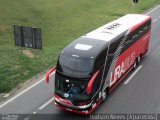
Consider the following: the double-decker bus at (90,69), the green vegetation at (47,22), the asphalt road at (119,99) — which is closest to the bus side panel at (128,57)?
the double-decker bus at (90,69)

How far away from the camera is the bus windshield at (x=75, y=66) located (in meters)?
15.3

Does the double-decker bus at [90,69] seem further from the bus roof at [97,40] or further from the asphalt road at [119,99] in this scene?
the asphalt road at [119,99]

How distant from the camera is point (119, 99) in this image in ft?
58.0

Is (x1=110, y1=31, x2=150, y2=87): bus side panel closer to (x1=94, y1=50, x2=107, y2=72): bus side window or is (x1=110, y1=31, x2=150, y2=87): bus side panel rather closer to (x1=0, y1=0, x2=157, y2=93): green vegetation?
(x1=94, y1=50, x2=107, y2=72): bus side window

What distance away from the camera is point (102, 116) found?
16016mm

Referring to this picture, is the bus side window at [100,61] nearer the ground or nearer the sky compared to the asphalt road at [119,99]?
nearer the sky

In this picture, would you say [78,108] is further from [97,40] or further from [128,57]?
[128,57]

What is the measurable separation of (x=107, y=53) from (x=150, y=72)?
19.1 ft

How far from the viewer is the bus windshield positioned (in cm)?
1526

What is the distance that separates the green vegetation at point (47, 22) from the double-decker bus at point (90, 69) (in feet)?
16.0

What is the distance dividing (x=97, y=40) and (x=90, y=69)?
2351mm

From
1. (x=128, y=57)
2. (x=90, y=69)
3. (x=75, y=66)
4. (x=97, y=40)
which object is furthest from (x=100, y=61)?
(x=128, y=57)

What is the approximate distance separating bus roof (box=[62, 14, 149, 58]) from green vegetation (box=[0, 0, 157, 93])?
518cm

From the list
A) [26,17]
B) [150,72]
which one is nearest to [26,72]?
[150,72]
